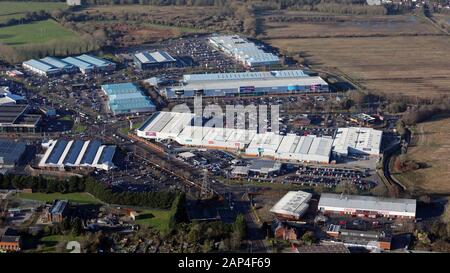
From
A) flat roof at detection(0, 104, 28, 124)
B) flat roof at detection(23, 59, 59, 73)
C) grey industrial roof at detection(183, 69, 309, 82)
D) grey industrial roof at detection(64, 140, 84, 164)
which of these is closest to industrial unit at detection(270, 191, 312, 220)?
grey industrial roof at detection(64, 140, 84, 164)

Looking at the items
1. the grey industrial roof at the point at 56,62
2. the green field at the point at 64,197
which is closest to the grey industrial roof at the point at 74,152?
the green field at the point at 64,197

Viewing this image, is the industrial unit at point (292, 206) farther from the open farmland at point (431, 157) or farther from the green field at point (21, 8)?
the green field at point (21, 8)

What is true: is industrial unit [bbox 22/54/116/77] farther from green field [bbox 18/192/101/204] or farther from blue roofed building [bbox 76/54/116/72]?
green field [bbox 18/192/101/204]

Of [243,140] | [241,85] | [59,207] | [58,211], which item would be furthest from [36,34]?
[58,211]

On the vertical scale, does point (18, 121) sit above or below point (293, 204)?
above

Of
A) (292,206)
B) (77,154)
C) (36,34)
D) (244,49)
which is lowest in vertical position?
(292,206)

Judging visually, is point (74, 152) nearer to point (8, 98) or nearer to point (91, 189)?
point (91, 189)
